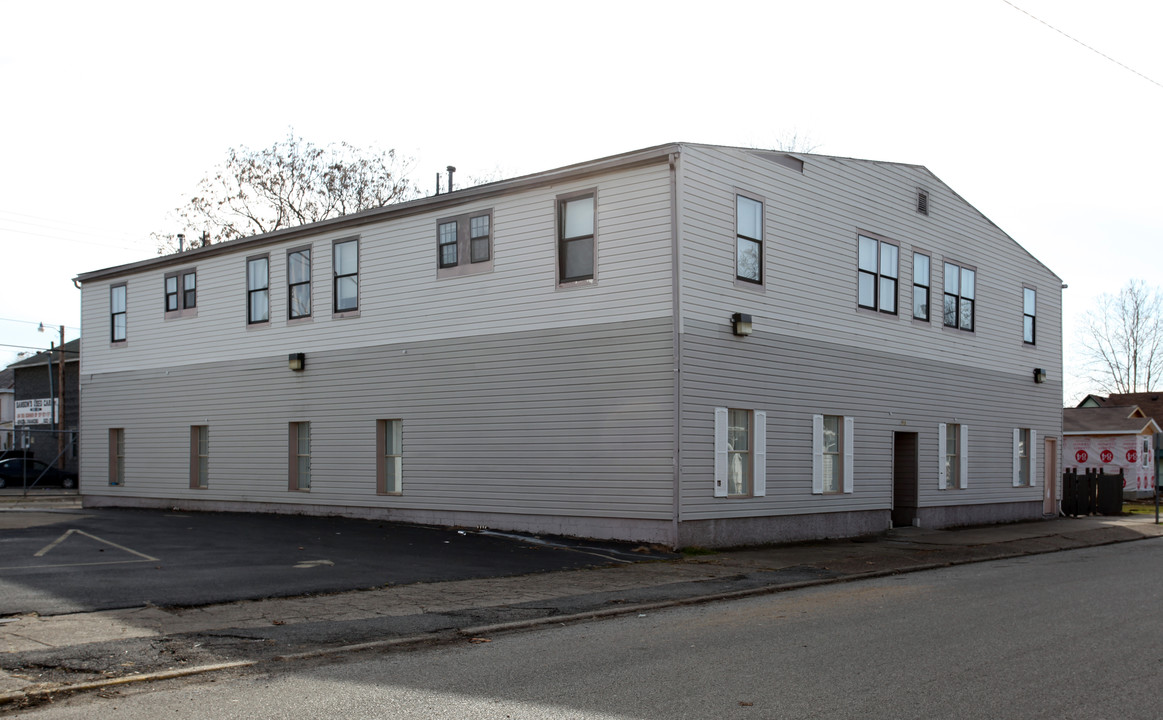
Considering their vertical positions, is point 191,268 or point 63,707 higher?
point 191,268

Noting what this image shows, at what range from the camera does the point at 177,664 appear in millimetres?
8320

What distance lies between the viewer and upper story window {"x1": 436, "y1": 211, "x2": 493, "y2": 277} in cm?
2053

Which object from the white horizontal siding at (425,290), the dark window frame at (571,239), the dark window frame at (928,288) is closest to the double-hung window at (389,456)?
the white horizontal siding at (425,290)

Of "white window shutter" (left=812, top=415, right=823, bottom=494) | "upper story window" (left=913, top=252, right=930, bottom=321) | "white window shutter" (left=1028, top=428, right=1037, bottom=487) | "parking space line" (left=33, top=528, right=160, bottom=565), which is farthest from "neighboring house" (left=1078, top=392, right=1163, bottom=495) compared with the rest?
"parking space line" (left=33, top=528, right=160, bottom=565)

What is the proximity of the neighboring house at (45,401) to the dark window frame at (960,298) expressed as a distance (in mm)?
45759

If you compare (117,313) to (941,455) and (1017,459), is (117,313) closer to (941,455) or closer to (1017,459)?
(941,455)

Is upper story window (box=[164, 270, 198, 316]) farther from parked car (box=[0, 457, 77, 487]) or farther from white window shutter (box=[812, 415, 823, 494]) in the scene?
parked car (box=[0, 457, 77, 487])

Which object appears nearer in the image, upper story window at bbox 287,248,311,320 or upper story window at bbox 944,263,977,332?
upper story window at bbox 287,248,311,320

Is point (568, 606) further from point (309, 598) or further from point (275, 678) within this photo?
point (275, 678)

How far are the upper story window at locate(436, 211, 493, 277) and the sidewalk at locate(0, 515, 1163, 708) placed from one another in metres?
7.84

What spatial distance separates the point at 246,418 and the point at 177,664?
699 inches

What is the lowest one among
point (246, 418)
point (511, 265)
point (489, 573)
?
point (489, 573)

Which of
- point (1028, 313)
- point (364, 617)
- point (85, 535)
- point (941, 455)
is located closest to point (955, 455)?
point (941, 455)

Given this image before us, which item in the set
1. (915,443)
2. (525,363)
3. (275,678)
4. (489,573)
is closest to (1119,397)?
(915,443)
